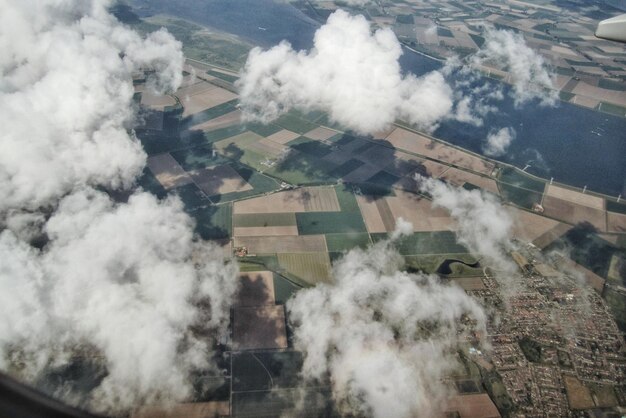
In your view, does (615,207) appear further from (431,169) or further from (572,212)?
(431,169)

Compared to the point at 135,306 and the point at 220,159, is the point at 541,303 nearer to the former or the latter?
the point at 135,306

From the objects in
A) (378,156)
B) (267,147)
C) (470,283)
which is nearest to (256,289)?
(470,283)

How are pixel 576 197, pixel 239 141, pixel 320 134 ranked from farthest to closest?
pixel 320 134 < pixel 239 141 < pixel 576 197

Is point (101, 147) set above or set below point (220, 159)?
above

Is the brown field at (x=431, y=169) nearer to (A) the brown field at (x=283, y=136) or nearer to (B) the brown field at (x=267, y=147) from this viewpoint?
(A) the brown field at (x=283, y=136)

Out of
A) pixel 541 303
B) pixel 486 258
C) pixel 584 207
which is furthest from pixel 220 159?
pixel 584 207

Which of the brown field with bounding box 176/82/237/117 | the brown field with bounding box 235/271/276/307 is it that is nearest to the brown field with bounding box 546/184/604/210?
the brown field with bounding box 235/271/276/307
